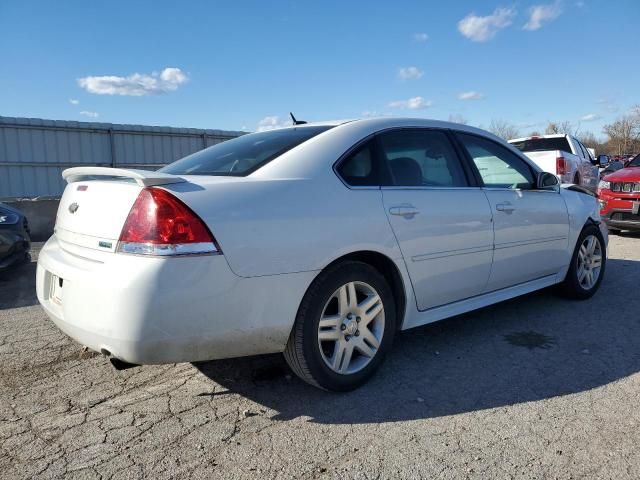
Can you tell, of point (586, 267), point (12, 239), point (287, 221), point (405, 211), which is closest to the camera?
point (287, 221)

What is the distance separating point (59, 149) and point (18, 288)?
301 inches

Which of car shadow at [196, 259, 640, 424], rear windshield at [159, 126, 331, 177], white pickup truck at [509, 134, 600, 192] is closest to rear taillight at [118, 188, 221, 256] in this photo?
rear windshield at [159, 126, 331, 177]

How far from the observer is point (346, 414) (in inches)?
109

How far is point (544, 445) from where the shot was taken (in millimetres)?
2449

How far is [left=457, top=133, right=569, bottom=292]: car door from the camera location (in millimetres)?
3885

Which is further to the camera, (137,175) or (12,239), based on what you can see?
(12,239)

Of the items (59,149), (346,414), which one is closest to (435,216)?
(346,414)

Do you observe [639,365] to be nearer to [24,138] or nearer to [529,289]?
[529,289]

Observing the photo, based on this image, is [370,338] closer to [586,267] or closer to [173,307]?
[173,307]

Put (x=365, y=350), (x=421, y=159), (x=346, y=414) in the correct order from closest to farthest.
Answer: (x=346, y=414)
(x=365, y=350)
(x=421, y=159)

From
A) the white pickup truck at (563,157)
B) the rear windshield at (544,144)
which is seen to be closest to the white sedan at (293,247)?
the white pickup truck at (563,157)

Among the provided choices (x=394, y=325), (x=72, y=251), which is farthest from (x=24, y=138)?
(x=394, y=325)

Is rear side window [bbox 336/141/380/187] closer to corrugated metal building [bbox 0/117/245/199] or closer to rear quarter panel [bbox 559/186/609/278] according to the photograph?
rear quarter panel [bbox 559/186/609/278]

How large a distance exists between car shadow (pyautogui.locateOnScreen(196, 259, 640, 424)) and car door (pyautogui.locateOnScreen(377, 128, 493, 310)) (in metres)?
0.44
